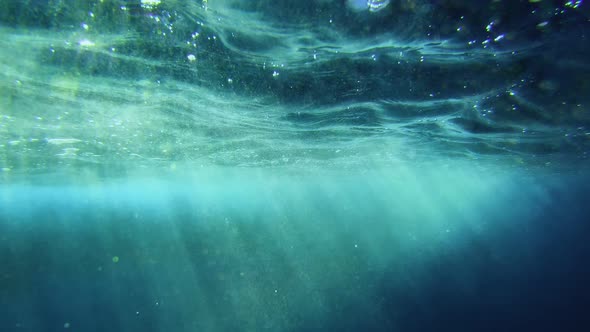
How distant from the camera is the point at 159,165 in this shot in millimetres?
27297

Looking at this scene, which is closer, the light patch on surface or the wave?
the wave

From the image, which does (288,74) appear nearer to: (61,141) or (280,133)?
(280,133)

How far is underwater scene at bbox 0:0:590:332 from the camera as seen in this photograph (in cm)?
654

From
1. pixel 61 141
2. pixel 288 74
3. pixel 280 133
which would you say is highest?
pixel 288 74

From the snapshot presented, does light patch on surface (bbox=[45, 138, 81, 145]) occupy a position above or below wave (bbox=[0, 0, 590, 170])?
below

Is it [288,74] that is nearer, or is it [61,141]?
[288,74]

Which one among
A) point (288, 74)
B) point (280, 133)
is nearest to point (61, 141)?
point (280, 133)

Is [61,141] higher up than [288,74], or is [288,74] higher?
[288,74]

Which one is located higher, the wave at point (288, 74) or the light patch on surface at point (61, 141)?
the wave at point (288, 74)

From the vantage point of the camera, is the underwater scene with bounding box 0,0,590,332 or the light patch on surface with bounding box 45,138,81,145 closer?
the underwater scene with bounding box 0,0,590,332

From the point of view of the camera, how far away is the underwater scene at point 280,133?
21.5 feet

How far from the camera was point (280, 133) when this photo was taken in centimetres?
1659

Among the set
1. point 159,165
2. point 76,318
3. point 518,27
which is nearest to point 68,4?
point 518,27

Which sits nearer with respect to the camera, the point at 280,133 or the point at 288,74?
the point at 288,74
